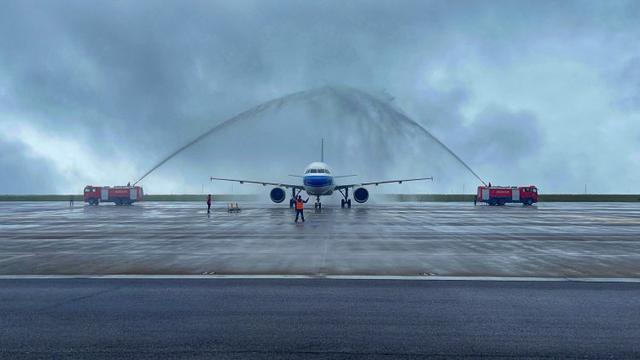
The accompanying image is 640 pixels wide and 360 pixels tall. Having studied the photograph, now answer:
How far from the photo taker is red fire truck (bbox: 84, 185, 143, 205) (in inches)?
2473

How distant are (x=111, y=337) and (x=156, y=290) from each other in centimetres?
363

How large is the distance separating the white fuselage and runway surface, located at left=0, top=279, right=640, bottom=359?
111 ft

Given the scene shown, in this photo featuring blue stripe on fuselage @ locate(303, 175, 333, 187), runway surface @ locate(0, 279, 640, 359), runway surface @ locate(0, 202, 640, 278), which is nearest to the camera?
runway surface @ locate(0, 279, 640, 359)

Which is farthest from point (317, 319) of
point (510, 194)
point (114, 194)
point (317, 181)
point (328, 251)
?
point (114, 194)

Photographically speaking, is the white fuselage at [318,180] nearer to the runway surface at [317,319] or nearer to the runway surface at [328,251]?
the runway surface at [328,251]

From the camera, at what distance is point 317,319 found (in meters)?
8.55

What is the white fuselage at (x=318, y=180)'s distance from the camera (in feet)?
151

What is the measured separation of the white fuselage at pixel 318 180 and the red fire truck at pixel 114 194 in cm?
2742

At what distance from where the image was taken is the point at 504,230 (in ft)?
86.3

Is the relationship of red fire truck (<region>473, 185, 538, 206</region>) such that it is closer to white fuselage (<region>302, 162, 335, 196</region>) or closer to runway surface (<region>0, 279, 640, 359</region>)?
white fuselage (<region>302, 162, 335, 196</region>)

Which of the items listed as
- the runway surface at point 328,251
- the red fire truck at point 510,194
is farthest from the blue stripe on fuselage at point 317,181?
the red fire truck at point 510,194

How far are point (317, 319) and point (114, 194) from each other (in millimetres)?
60550

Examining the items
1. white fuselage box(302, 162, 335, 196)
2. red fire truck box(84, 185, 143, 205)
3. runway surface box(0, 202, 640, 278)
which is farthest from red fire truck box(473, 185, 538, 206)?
red fire truck box(84, 185, 143, 205)

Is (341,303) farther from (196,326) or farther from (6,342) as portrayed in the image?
(6,342)
